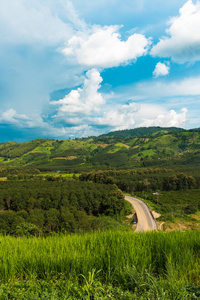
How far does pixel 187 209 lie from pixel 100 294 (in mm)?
66183

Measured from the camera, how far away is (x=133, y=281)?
2.55 meters

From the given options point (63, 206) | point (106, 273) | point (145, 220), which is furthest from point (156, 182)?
point (106, 273)

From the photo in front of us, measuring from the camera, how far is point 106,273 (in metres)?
2.78

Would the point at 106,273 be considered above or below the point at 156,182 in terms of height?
above

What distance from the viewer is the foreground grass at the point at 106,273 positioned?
Result: 7.36 ft

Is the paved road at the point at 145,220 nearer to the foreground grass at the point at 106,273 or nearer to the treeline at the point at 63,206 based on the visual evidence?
the treeline at the point at 63,206

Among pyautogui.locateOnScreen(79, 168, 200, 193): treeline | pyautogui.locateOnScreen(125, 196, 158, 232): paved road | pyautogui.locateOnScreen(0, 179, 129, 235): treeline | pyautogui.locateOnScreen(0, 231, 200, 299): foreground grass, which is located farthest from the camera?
pyautogui.locateOnScreen(79, 168, 200, 193): treeline

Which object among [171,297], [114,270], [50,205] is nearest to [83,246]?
[114,270]

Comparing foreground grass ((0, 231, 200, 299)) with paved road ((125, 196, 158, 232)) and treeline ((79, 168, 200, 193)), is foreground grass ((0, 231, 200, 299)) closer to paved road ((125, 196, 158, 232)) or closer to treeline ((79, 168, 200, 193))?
paved road ((125, 196, 158, 232))

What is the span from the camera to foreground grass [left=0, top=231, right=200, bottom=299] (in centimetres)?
224

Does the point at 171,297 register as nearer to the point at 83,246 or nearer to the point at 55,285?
the point at 55,285

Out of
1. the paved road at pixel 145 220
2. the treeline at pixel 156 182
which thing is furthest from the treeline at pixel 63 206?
the treeline at pixel 156 182

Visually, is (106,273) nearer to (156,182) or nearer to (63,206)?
(63,206)

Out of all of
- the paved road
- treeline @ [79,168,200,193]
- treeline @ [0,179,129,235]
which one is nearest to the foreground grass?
treeline @ [0,179,129,235]
